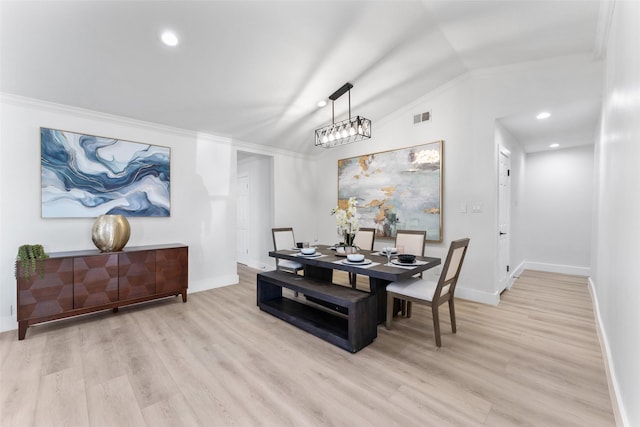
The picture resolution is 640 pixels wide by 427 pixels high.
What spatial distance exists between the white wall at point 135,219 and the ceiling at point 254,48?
0.64 feet

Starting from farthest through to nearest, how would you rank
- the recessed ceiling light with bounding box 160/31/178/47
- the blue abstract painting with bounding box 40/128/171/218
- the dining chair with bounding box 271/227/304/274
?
the dining chair with bounding box 271/227/304/274 → the blue abstract painting with bounding box 40/128/171/218 → the recessed ceiling light with bounding box 160/31/178/47

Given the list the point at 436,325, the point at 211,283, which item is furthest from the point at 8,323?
the point at 436,325

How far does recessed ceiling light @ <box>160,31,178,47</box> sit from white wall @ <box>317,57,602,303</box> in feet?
11.3

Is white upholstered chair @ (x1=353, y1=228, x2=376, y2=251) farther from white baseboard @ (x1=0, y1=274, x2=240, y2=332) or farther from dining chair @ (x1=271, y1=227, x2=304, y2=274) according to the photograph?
white baseboard @ (x1=0, y1=274, x2=240, y2=332)

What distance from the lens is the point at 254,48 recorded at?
282 cm

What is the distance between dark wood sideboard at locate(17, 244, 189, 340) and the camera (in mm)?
2727

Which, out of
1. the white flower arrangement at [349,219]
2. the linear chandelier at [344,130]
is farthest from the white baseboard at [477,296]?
the linear chandelier at [344,130]

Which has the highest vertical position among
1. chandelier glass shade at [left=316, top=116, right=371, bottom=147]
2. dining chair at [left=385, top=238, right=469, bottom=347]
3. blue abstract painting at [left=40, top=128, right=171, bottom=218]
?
chandelier glass shade at [left=316, top=116, right=371, bottom=147]

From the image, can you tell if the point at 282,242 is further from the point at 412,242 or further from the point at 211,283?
the point at 412,242

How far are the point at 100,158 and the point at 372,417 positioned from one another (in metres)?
4.02

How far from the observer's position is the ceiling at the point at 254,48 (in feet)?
7.68

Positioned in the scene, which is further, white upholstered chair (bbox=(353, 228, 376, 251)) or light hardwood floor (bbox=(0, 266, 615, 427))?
white upholstered chair (bbox=(353, 228, 376, 251))

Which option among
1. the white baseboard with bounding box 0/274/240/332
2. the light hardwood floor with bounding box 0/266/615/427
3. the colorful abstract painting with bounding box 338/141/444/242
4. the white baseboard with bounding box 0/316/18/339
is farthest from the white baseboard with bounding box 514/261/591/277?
the white baseboard with bounding box 0/316/18/339

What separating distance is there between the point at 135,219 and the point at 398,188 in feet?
13.0
